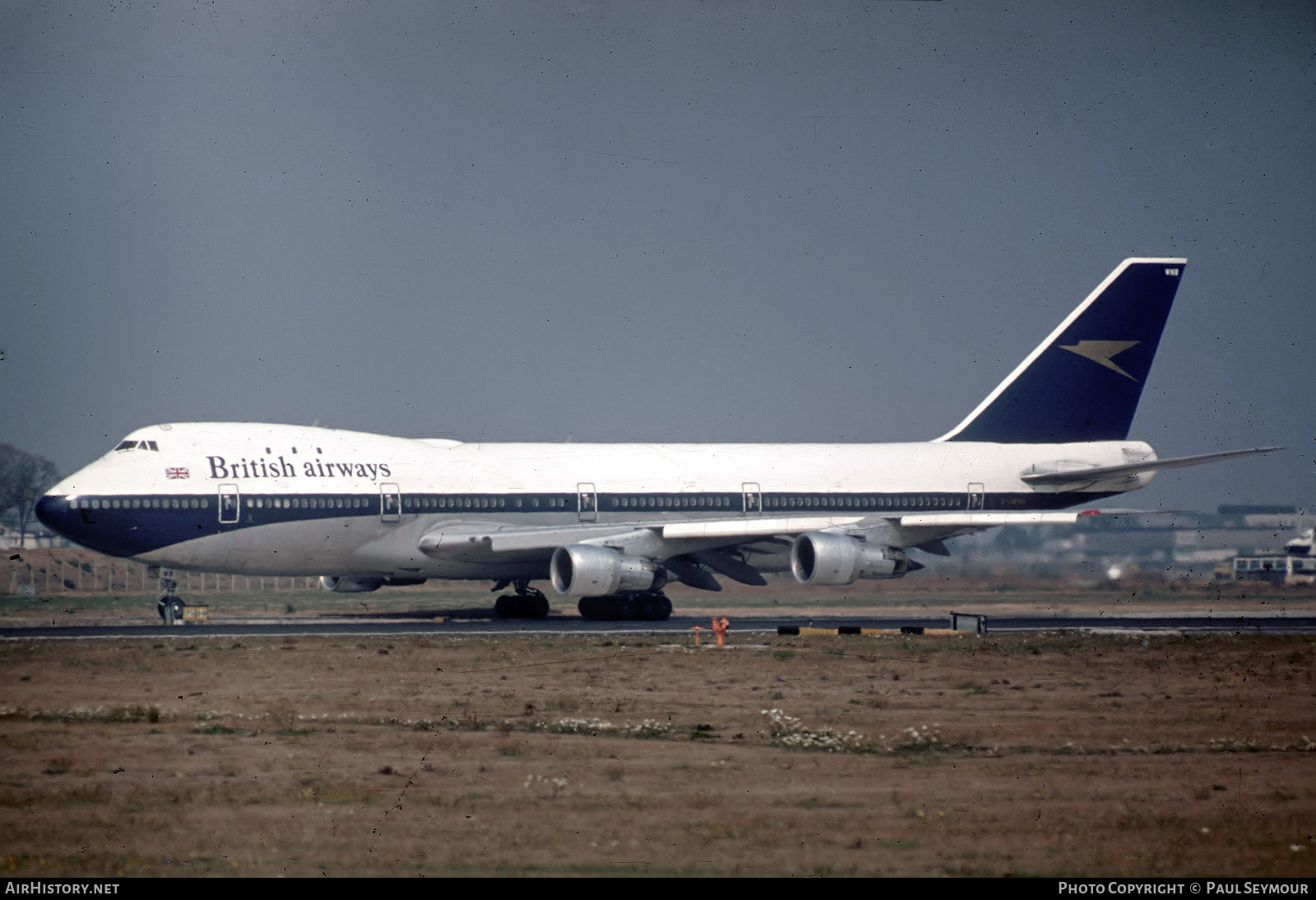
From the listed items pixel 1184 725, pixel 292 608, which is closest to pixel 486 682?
pixel 1184 725

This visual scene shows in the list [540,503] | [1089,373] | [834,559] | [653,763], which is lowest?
[653,763]

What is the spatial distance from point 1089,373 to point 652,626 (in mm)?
16579

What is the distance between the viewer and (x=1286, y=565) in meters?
41.7

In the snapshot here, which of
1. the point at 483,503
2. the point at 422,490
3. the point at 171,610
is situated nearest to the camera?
the point at 171,610

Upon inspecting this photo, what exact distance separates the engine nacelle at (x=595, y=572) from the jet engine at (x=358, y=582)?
4221mm

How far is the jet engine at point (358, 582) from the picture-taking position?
35.9 meters

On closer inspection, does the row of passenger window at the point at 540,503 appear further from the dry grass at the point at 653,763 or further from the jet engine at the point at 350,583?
the dry grass at the point at 653,763

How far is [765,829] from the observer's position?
468 inches

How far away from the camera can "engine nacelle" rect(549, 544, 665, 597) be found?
32.7 metres

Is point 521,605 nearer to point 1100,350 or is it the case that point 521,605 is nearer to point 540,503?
point 540,503

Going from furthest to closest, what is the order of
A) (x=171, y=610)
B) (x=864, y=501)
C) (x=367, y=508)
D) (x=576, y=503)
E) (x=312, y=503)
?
(x=864, y=501) < (x=576, y=503) < (x=367, y=508) < (x=171, y=610) < (x=312, y=503)

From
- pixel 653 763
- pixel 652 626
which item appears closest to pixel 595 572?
pixel 652 626

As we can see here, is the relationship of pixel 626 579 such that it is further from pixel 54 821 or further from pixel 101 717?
pixel 54 821

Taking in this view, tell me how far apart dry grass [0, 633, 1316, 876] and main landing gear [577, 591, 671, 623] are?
29.3 feet
